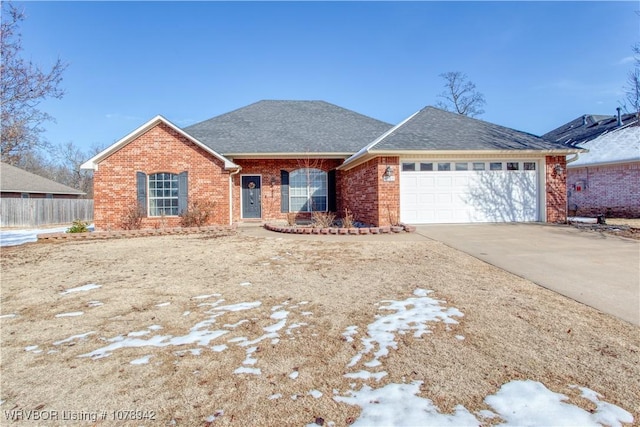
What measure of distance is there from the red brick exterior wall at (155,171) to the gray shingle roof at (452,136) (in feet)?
21.5

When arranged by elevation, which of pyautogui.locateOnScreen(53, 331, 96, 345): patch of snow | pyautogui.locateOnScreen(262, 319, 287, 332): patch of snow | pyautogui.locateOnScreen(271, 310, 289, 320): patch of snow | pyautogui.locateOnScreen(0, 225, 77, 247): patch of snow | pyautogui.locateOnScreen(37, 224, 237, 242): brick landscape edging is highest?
pyautogui.locateOnScreen(37, 224, 237, 242): brick landscape edging

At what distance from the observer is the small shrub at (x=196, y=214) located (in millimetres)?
13133

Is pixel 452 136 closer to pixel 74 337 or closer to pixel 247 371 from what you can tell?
pixel 247 371

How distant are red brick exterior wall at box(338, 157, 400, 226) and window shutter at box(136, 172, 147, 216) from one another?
8383 millimetres

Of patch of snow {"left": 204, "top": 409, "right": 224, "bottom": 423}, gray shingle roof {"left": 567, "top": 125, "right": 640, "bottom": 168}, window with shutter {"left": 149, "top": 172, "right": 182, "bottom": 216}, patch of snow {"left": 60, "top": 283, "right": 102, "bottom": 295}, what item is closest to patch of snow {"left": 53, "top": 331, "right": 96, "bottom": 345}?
patch of snow {"left": 60, "top": 283, "right": 102, "bottom": 295}

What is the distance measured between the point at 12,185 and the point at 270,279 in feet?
87.0

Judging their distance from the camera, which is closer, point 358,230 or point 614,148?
point 358,230

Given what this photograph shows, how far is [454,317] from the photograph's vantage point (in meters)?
3.70

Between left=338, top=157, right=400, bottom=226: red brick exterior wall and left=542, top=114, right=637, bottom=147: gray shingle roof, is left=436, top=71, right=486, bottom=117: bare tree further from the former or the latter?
left=338, top=157, right=400, bottom=226: red brick exterior wall

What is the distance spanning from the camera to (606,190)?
1656cm

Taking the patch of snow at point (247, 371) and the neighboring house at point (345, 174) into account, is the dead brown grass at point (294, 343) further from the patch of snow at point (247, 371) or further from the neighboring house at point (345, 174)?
the neighboring house at point (345, 174)

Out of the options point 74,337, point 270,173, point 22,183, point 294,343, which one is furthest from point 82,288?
point 22,183

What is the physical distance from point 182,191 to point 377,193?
25.2 feet

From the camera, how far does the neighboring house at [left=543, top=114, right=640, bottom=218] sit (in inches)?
618
